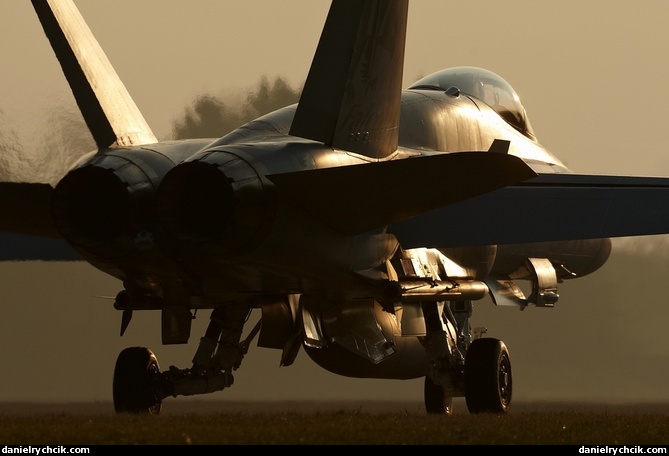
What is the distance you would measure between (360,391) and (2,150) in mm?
9001

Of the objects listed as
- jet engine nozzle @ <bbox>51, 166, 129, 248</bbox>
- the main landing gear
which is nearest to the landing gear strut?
the main landing gear

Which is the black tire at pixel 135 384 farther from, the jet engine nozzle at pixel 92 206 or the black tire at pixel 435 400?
the black tire at pixel 435 400

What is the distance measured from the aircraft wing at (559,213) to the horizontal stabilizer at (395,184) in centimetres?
180

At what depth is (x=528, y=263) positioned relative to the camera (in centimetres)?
2259

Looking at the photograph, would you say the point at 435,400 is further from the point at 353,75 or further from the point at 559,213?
the point at 353,75

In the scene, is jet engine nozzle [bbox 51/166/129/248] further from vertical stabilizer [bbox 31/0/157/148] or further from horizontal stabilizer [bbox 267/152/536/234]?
vertical stabilizer [bbox 31/0/157/148]

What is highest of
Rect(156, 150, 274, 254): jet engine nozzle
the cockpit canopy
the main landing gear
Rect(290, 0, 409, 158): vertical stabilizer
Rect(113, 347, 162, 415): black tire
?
Rect(290, 0, 409, 158): vertical stabilizer

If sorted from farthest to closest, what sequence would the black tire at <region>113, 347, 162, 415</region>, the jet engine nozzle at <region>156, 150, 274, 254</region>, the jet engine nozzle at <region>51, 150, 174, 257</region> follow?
1. the black tire at <region>113, 347, 162, 415</region>
2. the jet engine nozzle at <region>51, 150, 174, 257</region>
3. the jet engine nozzle at <region>156, 150, 274, 254</region>

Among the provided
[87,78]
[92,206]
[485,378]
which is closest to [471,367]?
[485,378]

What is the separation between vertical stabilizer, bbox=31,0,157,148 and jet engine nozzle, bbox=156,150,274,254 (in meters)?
2.57

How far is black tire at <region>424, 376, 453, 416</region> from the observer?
2259 cm

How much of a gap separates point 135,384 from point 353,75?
16.1 feet

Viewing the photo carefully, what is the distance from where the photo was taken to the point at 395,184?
631 inches

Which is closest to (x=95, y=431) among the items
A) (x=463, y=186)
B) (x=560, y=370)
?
(x=463, y=186)
